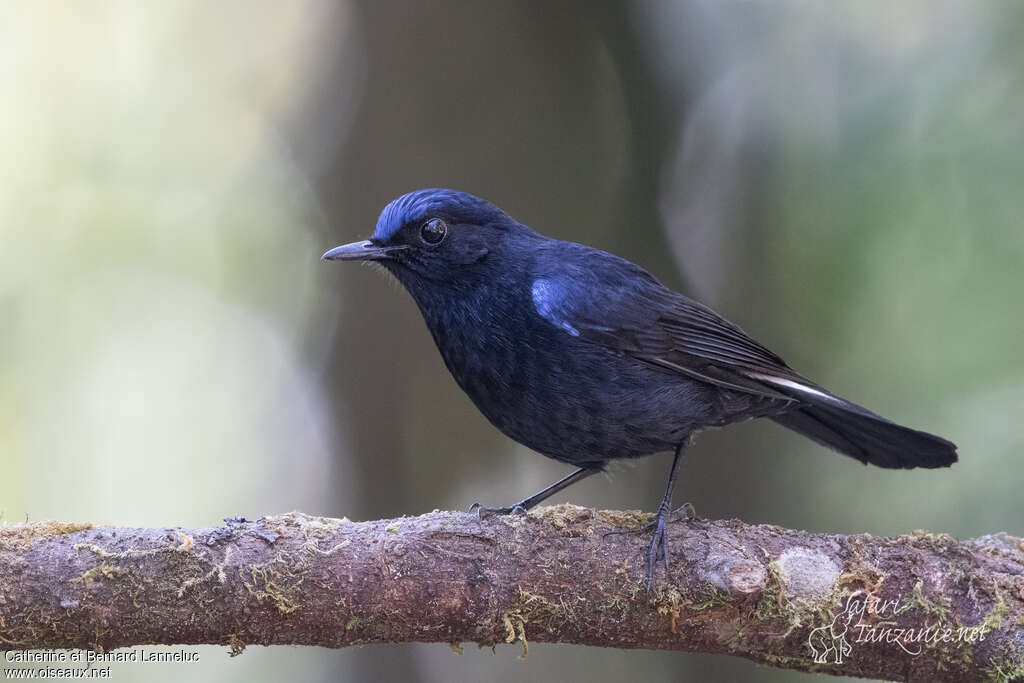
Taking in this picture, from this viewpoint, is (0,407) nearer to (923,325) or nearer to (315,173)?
(315,173)

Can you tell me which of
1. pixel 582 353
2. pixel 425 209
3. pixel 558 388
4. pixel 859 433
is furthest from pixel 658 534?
pixel 425 209

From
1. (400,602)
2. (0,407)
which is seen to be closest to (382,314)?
(400,602)

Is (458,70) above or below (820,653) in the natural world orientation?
above

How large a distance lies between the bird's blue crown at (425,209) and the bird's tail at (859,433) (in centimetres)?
171

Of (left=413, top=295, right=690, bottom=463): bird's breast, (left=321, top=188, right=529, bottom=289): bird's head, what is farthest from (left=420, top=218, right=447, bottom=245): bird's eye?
(left=413, top=295, right=690, bottom=463): bird's breast

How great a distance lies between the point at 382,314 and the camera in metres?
5.53

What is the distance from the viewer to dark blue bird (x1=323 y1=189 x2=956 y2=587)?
3900 millimetres

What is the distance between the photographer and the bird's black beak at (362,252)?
14.0 ft

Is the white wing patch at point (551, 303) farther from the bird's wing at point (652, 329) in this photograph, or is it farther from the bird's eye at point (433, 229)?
the bird's eye at point (433, 229)

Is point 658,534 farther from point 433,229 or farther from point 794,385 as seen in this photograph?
point 433,229

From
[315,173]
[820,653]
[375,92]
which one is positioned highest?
[375,92]

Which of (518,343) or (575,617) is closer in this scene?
(575,617)

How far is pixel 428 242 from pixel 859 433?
7.53ft

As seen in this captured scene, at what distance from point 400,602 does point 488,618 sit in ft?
1.06
